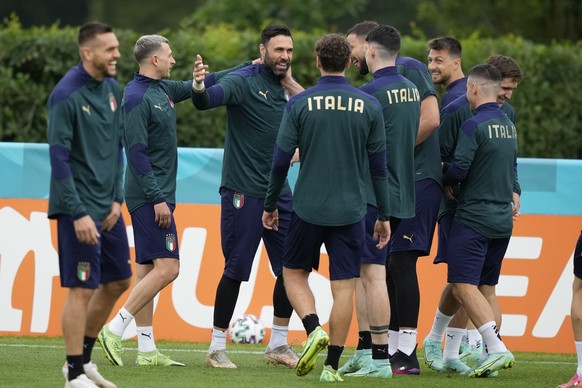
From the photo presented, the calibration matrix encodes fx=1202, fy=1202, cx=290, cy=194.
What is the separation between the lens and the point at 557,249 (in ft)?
37.3

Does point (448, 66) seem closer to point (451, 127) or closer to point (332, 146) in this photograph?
point (451, 127)

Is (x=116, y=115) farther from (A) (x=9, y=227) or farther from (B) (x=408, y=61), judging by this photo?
(A) (x=9, y=227)

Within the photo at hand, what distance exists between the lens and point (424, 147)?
937 centimetres

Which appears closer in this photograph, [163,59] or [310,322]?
[310,322]

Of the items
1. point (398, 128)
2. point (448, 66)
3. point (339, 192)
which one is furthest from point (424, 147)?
point (339, 192)

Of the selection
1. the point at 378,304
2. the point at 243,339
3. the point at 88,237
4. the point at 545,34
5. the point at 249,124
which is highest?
the point at 545,34

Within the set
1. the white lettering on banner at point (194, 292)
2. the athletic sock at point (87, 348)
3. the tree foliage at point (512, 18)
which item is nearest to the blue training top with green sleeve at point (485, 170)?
the white lettering on banner at point (194, 292)

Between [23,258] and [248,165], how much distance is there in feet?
9.52

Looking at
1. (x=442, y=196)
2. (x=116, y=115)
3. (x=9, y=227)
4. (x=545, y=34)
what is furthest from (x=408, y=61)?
(x=545, y=34)

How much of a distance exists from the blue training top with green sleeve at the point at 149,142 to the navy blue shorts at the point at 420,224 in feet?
5.99

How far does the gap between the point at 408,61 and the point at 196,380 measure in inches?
119

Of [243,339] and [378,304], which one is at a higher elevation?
[378,304]

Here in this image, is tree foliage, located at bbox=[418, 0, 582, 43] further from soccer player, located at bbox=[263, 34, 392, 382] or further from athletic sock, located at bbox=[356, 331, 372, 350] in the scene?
soccer player, located at bbox=[263, 34, 392, 382]

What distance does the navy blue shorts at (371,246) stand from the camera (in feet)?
29.1
